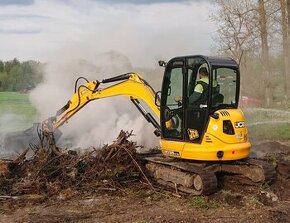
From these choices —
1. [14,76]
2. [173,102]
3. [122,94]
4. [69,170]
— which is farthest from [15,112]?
[173,102]

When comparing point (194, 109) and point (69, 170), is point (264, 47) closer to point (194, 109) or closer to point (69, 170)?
point (194, 109)

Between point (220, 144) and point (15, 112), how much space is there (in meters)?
16.3

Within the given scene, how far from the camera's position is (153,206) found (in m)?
8.91

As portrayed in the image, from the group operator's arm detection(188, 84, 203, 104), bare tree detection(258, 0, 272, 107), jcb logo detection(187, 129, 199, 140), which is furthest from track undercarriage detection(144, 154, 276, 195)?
bare tree detection(258, 0, 272, 107)

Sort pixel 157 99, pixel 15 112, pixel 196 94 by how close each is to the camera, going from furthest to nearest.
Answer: pixel 15 112, pixel 157 99, pixel 196 94

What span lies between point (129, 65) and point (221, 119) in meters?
9.58

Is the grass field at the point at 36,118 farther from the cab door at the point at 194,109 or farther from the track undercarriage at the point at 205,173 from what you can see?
the cab door at the point at 194,109

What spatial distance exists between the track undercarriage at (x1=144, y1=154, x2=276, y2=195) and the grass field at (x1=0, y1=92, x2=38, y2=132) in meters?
11.2

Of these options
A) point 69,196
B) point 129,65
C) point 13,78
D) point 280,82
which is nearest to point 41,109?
Result: point 129,65

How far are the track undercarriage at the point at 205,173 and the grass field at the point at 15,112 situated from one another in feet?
36.7

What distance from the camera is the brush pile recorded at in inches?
Answer: 389

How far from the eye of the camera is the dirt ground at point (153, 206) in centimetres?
818

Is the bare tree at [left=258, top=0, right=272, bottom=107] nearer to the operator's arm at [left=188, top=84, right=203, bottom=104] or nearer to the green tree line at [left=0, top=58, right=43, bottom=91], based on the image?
the green tree line at [left=0, top=58, right=43, bottom=91]

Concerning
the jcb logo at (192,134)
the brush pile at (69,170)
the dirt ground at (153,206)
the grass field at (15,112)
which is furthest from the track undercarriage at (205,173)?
the grass field at (15,112)
